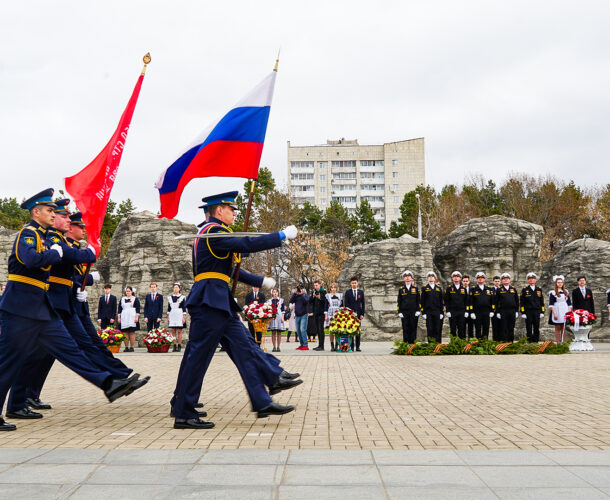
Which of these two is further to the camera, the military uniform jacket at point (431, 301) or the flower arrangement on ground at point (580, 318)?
the military uniform jacket at point (431, 301)

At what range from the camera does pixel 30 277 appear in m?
6.22

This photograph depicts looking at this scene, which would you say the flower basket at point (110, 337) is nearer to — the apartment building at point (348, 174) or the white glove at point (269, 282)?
the white glove at point (269, 282)

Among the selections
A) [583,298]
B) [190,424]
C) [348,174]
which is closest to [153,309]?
[583,298]

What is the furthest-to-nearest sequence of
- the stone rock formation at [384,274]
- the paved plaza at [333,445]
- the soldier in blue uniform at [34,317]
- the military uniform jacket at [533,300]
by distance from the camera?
the stone rock formation at [384,274] → the military uniform jacket at [533,300] → the soldier in blue uniform at [34,317] → the paved plaza at [333,445]

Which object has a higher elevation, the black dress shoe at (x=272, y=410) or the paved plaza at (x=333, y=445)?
the black dress shoe at (x=272, y=410)

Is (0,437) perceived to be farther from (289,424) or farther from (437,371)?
(437,371)

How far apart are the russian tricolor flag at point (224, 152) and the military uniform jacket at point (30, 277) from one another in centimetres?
130

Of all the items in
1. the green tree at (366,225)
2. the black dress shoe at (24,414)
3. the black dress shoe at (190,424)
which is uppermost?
the green tree at (366,225)

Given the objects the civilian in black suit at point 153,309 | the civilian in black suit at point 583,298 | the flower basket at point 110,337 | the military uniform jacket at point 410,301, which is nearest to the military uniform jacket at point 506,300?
the civilian in black suit at point 583,298

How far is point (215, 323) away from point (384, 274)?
19639 millimetres

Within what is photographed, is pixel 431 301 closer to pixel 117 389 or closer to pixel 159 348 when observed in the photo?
pixel 159 348

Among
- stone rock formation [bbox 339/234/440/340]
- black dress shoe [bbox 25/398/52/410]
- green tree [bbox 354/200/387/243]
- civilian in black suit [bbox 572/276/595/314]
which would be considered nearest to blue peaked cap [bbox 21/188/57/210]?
black dress shoe [bbox 25/398/52/410]

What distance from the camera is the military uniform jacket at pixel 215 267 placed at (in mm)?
5844

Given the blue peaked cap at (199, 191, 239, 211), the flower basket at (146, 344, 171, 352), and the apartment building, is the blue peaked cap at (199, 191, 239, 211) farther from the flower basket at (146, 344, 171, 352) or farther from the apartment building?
the apartment building
